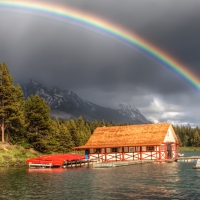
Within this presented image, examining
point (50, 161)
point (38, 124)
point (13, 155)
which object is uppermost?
point (38, 124)

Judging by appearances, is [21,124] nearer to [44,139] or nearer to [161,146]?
[44,139]

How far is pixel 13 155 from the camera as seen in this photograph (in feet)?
191

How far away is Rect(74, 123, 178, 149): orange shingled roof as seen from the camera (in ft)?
198

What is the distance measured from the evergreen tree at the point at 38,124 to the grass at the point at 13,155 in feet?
10.6

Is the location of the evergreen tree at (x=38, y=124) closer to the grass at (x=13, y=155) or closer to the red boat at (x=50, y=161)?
the grass at (x=13, y=155)

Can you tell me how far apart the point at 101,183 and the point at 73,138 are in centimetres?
6990

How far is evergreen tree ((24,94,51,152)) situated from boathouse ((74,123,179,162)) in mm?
10427

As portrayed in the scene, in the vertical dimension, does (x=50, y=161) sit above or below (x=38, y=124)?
below

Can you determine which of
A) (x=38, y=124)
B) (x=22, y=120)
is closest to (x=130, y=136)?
(x=38, y=124)

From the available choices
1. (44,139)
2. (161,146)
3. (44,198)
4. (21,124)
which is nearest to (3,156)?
(21,124)

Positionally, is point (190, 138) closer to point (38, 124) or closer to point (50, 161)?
point (38, 124)

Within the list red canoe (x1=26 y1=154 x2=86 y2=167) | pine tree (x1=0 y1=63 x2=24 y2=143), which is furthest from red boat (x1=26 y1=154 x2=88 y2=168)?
pine tree (x1=0 y1=63 x2=24 y2=143)

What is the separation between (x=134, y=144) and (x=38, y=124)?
2352 centimetres

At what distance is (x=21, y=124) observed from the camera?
6494cm
